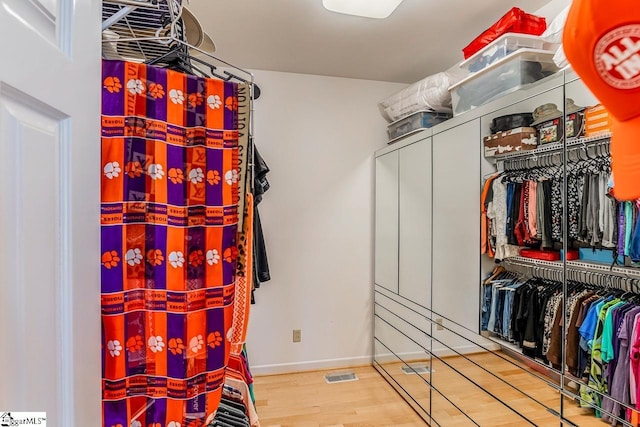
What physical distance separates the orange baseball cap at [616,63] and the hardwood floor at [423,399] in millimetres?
1111

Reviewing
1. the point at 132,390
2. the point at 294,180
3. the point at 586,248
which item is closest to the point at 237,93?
the point at 132,390

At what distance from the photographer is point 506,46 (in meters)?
1.83

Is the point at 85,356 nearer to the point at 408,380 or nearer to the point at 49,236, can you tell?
the point at 49,236

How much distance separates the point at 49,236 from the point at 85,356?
0.85ft

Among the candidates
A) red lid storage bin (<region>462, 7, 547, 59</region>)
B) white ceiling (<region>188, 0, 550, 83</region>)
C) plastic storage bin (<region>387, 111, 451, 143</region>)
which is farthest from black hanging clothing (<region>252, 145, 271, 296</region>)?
red lid storage bin (<region>462, 7, 547, 59</region>)

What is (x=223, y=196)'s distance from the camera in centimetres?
104

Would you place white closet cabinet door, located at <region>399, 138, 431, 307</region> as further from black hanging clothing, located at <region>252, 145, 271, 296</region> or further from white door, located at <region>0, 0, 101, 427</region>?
white door, located at <region>0, 0, 101, 427</region>

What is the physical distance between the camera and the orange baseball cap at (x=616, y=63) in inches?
22.8

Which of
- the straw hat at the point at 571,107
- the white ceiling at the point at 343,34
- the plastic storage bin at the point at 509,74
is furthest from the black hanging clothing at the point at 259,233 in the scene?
the straw hat at the point at 571,107

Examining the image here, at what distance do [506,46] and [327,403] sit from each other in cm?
257

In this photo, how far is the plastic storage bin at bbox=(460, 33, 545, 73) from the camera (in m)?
1.80

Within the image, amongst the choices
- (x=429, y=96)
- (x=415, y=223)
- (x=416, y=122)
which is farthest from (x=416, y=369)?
(x=429, y=96)

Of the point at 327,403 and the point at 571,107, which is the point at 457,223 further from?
the point at 327,403

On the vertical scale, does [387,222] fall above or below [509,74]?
below
